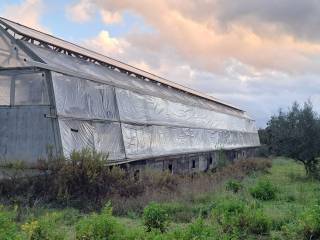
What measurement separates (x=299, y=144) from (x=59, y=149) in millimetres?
16933

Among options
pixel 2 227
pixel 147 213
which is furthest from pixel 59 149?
pixel 2 227

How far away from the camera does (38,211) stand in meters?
11.4

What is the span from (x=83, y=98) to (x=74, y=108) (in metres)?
0.96

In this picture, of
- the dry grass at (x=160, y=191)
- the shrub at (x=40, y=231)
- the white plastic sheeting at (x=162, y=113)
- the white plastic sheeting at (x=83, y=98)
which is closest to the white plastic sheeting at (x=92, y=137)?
the white plastic sheeting at (x=83, y=98)

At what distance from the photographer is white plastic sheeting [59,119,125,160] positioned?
46.4 feet

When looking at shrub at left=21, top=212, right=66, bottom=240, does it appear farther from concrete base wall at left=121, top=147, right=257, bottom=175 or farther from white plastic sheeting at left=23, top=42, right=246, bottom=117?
concrete base wall at left=121, top=147, right=257, bottom=175

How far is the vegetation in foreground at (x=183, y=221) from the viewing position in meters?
7.18

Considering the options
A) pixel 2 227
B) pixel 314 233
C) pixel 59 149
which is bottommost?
pixel 314 233

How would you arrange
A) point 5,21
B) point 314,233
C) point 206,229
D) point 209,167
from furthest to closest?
1. point 209,167
2. point 5,21
3. point 314,233
4. point 206,229

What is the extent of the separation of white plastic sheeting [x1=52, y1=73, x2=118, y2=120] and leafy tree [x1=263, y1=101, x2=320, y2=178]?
12.9 meters

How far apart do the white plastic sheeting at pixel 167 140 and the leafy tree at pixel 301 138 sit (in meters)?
4.53

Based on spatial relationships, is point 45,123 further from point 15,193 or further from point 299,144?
point 299,144

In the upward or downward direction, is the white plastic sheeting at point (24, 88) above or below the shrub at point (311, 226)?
above

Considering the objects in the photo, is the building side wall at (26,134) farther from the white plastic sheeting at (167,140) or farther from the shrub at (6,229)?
the shrub at (6,229)
